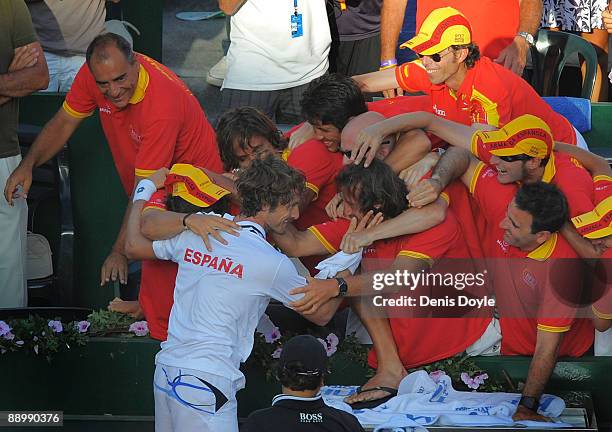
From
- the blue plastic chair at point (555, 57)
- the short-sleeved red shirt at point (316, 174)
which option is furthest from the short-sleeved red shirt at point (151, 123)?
the blue plastic chair at point (555, 57)

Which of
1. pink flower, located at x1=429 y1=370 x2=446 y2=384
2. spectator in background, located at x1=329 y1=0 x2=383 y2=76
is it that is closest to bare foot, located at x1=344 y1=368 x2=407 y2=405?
pink flower, located at x1=429 y1=370 x2=446 y2=384

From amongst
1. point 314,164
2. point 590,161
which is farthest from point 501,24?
point 314,164

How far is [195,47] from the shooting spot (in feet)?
33.6

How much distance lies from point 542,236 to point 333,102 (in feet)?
3.96

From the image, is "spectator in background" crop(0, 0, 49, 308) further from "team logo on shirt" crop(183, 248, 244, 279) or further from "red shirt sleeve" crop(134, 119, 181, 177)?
"team logo on shirt" crop(183, 248, 244, 279)

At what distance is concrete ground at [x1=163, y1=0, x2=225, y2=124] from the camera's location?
9430mm

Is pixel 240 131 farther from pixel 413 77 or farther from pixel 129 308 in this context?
pixel 413 77

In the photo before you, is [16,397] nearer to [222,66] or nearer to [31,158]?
[31,158]

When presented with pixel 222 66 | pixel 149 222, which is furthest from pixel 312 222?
pixel 222 66

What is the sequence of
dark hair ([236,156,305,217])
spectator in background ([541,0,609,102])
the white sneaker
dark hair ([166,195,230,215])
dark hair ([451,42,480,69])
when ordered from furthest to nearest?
1. the white sneaker
2. spectator in background ([541,0,609,102])
3. dark hair ([451,42,480,69])
4. dark hair ([166,195,230,215])
5. dark hair ([236,156,305,217])

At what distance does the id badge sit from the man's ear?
265 centimetres

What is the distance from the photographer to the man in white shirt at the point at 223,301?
5672 millimetres

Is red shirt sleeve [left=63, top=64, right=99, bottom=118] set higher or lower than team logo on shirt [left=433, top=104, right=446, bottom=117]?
lower

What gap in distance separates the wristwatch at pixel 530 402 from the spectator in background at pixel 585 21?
321 centimetres
